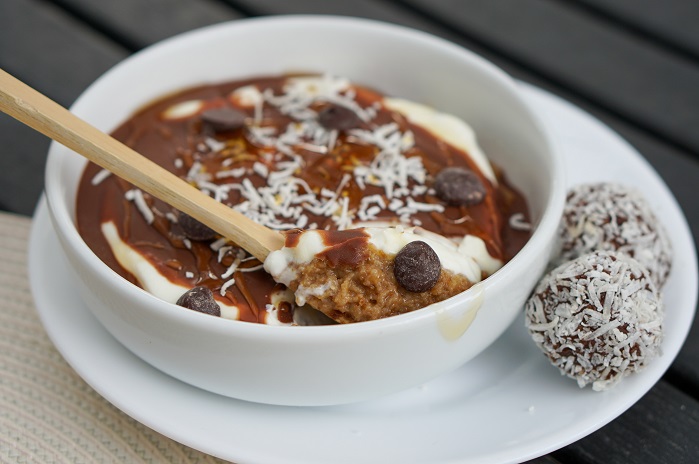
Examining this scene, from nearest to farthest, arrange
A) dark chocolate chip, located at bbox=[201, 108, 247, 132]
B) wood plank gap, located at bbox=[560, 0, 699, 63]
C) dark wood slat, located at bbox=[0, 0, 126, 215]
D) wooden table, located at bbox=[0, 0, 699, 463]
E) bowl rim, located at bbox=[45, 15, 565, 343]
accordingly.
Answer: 1. bowl rim, located at bbox=[45, 15, 565, 343]
2. dark chocolate chip, located at bbox=[201, 108, 247, 132]
3. dark wood slat, located at bbox=[0, 0, 126, 215]
4. wooden table, located at bbox=[0, 0, 699, 463]
5. wood plank gap, located at bbox=[560, 0, 699, 63]

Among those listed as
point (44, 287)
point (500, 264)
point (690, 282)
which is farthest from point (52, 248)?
point (690, 282)

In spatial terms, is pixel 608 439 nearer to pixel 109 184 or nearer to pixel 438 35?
pixel 109 184

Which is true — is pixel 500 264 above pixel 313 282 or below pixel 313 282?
above

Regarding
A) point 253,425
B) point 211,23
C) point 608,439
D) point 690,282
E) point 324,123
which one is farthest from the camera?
point 211,23

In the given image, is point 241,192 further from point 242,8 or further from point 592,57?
point 592,57

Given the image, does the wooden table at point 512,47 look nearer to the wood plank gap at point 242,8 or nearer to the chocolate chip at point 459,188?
the wood plank gap at point 242,8

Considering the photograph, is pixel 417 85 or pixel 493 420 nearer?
pixel 493 420

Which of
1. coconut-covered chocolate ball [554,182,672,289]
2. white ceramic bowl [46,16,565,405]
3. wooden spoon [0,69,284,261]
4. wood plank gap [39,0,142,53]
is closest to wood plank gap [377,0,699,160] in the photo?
white ceramic bowl [46,16,565,405]

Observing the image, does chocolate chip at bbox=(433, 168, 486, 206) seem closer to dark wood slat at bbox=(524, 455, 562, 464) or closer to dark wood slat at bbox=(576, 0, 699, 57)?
dark wood slat at bbox=(524, 455, 562, 464)
